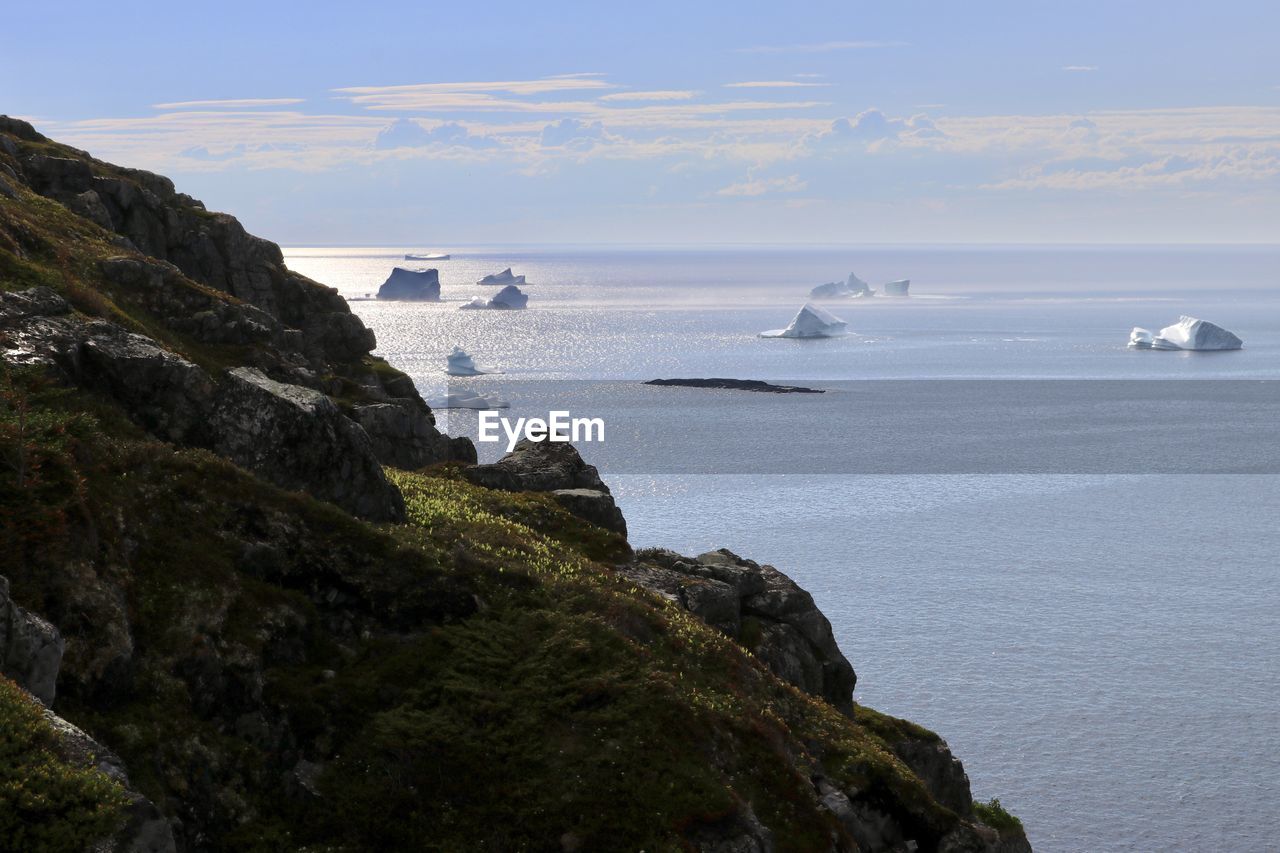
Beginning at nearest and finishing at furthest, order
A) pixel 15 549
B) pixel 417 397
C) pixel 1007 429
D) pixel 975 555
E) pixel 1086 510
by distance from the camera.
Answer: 1. pixel 15 549
2. pixel 417 397
3. pixel 975 555
4. pixel 1086 510
5. pixel 1007 429

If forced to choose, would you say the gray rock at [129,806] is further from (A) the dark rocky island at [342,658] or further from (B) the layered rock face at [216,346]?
(B) the layered rock face at [216,346]

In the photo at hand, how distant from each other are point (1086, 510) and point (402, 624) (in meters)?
106

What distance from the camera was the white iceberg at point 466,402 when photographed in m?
185

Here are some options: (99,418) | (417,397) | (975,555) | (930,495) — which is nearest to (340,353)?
(417,397)

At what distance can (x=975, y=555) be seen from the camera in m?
106

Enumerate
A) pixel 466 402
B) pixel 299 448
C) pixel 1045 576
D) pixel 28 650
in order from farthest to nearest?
pixel 466 402 < pixel 1045 576 < pixel 299 448 < pixel 28 650

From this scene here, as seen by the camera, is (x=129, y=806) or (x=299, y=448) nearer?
(x=129, y=806)

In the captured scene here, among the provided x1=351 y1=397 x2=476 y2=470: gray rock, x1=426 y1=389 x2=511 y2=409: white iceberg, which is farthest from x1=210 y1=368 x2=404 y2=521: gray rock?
x1=426 y1=389 x2=511 y2=409: white iceberg

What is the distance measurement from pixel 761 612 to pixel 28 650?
24280mm

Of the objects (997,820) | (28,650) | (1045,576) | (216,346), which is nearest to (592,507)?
(216,346)

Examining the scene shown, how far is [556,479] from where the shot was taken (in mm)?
49344

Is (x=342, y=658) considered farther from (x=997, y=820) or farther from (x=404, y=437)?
(x=404, y=437)

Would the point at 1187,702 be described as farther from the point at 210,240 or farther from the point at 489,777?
the point at 210,240

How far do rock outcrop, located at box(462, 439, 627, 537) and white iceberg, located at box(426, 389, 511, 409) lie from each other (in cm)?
13350
